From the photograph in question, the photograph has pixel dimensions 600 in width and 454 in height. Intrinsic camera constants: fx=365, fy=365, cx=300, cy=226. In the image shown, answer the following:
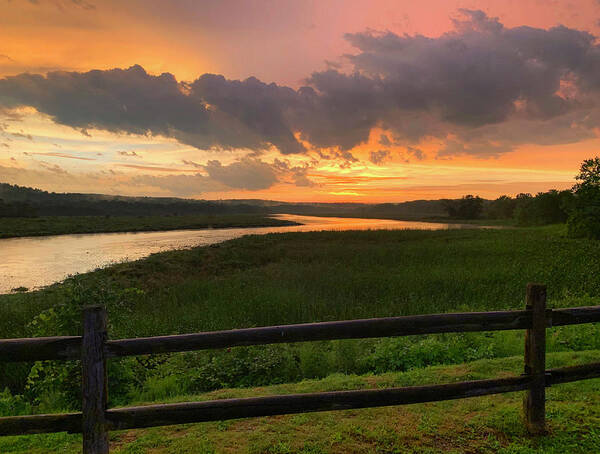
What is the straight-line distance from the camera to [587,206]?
42.5 m

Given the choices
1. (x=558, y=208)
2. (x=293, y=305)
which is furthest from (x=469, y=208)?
(x=293, y=305)

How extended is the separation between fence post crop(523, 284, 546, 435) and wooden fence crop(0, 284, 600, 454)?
11mm

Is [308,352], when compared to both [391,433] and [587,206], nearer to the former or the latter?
[391,433]

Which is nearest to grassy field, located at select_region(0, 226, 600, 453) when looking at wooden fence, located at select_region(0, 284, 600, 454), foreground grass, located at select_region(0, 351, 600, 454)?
foreground grass, located at select_region(0, 351, 600, 454)

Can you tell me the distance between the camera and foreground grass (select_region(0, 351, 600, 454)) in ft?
14.3

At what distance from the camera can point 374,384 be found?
627 centimetres

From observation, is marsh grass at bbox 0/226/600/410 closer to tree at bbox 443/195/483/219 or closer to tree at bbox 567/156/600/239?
tree at bbox 567/156/600/239

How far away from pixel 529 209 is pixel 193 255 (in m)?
82.1

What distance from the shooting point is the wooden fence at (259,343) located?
3.54m

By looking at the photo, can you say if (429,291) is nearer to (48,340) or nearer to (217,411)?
(217,411)

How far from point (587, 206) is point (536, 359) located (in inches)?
1928

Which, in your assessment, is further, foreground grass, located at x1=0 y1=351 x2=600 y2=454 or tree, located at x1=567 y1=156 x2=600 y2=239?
tree, located at x1=567 y1=156 x2=600 y2=239

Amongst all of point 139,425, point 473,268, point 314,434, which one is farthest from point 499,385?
point 473,268

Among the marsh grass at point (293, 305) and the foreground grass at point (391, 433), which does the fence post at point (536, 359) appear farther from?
the marsh grass at point (293, 305)
